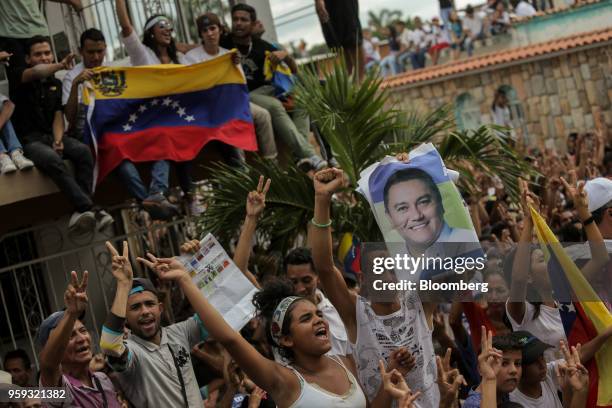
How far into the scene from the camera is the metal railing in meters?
8.43

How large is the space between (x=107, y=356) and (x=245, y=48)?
485 centimetres

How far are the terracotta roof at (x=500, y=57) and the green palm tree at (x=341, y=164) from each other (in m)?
12.3

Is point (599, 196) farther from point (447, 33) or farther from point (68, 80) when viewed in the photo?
point (447, 33)

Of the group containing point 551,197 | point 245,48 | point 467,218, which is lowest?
point 551,197

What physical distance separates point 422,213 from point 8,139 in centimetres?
356

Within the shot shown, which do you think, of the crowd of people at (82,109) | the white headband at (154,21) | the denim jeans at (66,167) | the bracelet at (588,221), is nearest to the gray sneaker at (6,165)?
the crowd of people at (82,109)

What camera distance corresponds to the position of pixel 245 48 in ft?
31.6

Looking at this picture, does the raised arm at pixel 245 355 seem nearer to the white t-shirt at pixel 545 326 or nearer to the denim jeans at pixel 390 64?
the white t-shirt at pixel 545 326

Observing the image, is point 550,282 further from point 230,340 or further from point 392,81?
point 392,81

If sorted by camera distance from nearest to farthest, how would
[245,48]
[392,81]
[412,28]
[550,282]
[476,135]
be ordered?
[550,282], [476,135], [245,48], [392,81], [412,28]

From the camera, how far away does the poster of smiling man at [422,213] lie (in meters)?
5.28

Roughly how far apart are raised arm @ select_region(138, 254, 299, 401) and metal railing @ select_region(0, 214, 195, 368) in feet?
11.4

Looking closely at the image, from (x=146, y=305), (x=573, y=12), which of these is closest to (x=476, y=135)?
(x=146, y=305)

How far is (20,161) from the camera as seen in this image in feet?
25.6
